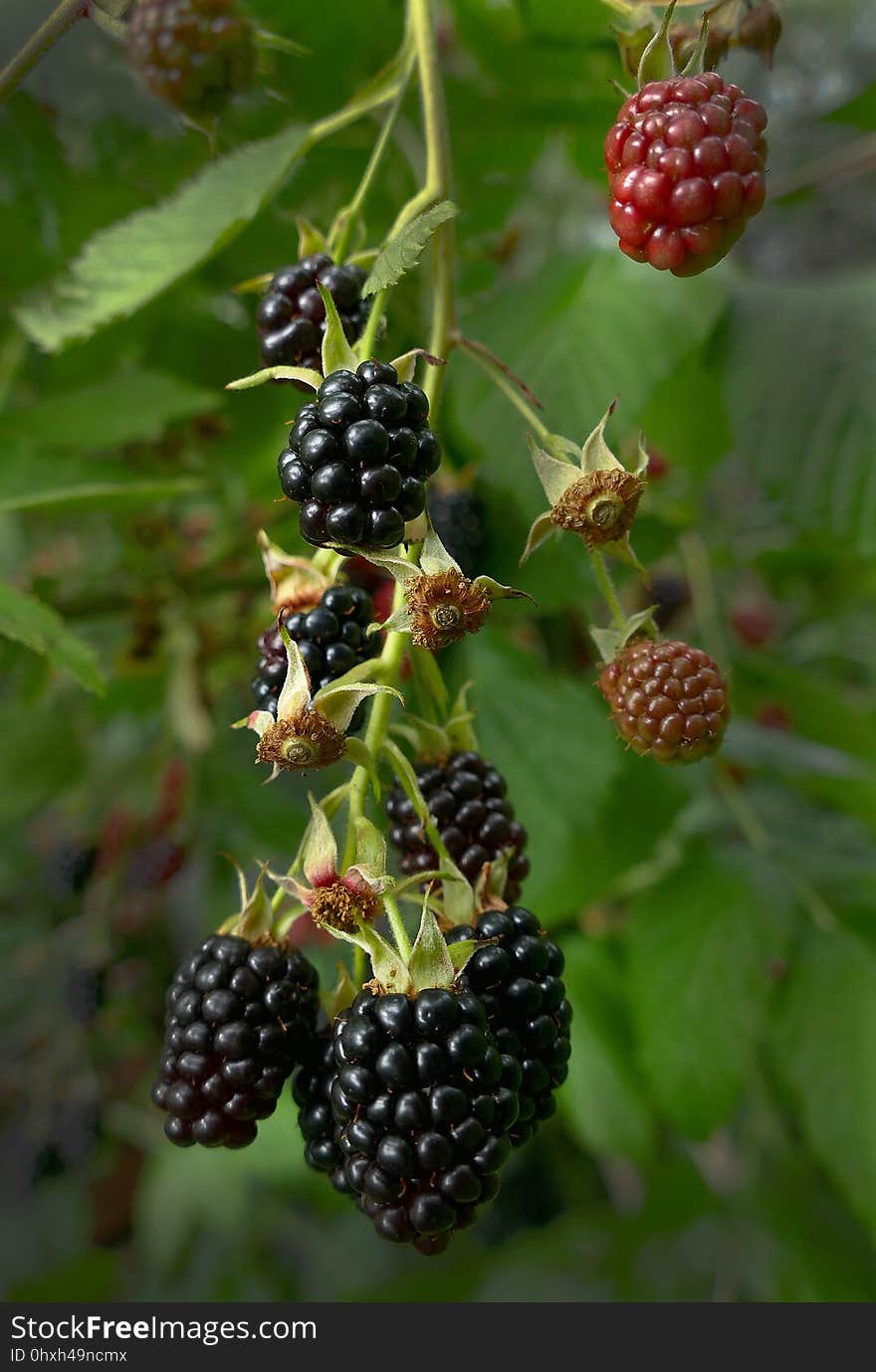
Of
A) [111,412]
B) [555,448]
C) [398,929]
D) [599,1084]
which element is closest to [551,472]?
[555,448]

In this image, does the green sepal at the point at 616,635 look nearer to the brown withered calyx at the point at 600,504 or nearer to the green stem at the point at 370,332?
the brown withered calyx at the point at 600,504

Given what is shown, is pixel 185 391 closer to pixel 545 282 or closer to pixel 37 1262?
pixel 545 282

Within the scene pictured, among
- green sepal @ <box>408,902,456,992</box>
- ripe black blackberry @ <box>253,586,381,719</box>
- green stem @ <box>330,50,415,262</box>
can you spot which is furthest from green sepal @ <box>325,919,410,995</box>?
green stem @ <box>330,50,415,262</box>

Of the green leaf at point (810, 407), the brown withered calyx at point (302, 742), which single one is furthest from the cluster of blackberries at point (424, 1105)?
the green leaf at point (810, 407)

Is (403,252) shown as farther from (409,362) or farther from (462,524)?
(462,524)

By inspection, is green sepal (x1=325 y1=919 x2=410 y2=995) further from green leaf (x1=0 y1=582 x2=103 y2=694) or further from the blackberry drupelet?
green leaf (x1=0 y1=582 x2=103 y2=694)
